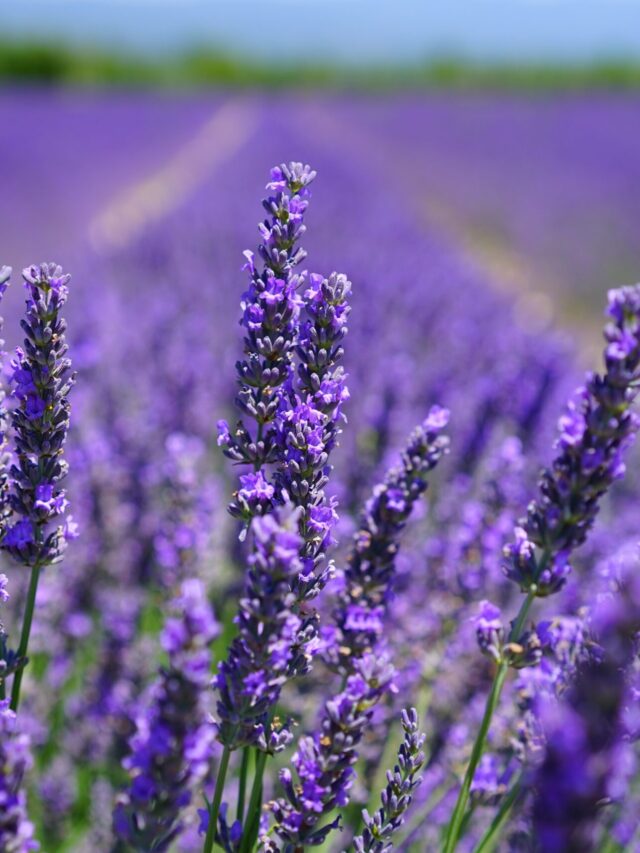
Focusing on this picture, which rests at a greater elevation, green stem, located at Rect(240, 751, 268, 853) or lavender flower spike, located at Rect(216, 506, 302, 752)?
lavender flower spike, located at Rect(216, 506, 302, 752)

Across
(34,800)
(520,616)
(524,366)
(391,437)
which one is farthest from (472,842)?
(524,366)

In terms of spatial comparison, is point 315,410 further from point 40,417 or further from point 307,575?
point 40,417

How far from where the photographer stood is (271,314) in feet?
3.62

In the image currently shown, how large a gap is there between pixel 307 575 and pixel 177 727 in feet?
1.14

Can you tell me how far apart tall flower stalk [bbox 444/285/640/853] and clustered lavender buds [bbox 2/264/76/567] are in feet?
1.79

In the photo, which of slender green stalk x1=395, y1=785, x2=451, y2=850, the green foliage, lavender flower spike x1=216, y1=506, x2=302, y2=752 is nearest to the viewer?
lavender flower spike x1=216, y1=506, x2=302, y2=752

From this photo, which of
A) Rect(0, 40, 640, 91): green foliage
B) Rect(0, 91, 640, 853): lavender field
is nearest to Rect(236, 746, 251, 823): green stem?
Rect(0, 91, 640, 853): lavender field

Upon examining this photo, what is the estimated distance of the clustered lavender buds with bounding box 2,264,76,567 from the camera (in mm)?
1067

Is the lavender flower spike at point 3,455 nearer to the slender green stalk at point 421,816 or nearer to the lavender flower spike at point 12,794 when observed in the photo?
the lavender flower spike at point 12,794

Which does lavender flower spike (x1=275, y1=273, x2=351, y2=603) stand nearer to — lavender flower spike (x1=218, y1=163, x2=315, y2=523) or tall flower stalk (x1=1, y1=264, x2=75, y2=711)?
lavender flower spike (x1=218, y1=163, x2=315, y2=523)

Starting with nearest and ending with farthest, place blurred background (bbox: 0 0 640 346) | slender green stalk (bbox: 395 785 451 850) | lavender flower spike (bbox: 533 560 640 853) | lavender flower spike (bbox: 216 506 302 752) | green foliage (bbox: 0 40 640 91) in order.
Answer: lavender flower spike (bbox: 533 560 640 853)
lavender flower spike (bbox: 216 506 302 752)
slender green stalk (bbox: 395 785 451 850)
blurred background (bbox: 0 0 640 346)
green foliage (bbox: 0 40 640 91)

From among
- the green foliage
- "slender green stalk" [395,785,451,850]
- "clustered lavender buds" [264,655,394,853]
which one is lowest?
"slender green stalk" [395,785,451,850]

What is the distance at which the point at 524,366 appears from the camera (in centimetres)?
340

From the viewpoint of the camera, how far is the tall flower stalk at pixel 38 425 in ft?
3.50
